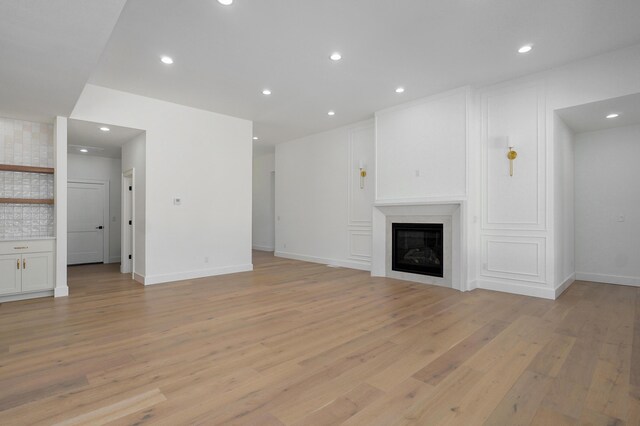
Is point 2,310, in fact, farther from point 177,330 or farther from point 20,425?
point 20,425

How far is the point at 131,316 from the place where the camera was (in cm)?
376

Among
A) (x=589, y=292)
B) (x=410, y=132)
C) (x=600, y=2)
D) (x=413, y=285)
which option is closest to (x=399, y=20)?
(x=600, y=2)

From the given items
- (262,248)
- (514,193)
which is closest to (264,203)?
(262,248)

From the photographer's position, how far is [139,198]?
5.84 m

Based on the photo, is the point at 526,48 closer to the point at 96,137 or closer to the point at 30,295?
the point at 96,137

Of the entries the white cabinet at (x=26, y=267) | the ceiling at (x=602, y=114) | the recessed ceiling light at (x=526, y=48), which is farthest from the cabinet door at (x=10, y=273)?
the ceiling at (x=602, y=114)

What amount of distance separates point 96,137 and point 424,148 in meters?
5.97

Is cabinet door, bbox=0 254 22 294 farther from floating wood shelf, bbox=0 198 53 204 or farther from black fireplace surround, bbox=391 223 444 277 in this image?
black fireplace surround, bbox=391 223 444 277

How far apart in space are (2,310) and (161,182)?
2.66m

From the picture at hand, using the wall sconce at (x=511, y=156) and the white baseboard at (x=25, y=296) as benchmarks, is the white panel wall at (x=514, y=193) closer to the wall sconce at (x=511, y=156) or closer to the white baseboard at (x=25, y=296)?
the wall sconce at (x=511, y=156)

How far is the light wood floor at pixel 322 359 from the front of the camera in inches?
76.3

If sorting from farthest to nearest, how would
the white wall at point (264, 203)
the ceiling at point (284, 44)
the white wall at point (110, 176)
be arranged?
the white wall at point (264, 203)
the white wall at point (110, 176)
the ceiling at point (284, 44)

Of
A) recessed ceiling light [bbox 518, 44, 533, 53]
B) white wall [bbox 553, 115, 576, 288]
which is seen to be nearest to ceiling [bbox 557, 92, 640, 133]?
white wall [bbox 553, 115, 576, 288]

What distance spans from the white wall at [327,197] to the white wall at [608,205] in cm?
373
